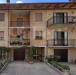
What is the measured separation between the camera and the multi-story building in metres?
39.5

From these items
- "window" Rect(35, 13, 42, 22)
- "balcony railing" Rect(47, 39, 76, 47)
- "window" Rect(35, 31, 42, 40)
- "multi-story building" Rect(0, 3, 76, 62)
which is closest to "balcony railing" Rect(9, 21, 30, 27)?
"multi-story building" Rect(0, 3, 76, 62)

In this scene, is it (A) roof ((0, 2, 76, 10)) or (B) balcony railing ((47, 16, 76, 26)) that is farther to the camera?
(A) roof ((0, 2, 76, 10))

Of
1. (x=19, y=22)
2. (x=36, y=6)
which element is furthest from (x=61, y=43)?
(x=19, y=22)

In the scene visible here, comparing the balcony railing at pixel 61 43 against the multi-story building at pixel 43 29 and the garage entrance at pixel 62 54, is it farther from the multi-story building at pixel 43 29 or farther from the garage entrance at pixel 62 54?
the garage entrance at pixel 62 54

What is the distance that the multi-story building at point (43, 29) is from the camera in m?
39.5

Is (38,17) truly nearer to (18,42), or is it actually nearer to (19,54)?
(18,42)

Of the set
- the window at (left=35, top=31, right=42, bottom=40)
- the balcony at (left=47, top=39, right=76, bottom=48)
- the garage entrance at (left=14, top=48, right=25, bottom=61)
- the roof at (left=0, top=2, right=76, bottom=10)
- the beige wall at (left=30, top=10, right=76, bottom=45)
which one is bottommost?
the garage entrance at (left=14, top=48, right=25, bottom=61)

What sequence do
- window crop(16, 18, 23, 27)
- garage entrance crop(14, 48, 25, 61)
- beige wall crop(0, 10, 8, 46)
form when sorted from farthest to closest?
garage entrance crop(14, 48, 25, 61) < window crop(16, 18, 23, 27) < beige wall crop(0, 10, 8, 46)

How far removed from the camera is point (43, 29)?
4006 cm

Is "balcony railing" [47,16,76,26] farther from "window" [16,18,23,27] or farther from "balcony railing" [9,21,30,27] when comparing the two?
"window" [16,18,23,27]

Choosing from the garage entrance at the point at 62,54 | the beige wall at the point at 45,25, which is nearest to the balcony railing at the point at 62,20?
A: the beige wall at the point at 45,25

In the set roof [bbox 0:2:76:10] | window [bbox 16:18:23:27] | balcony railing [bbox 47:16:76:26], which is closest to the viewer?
balcony railing [bbox 47:16:76:26]

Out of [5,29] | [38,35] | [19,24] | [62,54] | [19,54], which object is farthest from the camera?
[19,54]

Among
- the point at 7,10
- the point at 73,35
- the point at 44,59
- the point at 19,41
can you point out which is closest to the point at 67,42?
the point at 73,35
